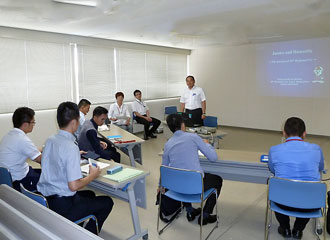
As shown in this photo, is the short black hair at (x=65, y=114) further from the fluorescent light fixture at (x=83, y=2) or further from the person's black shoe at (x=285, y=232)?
the person's black shoe at (x=285, y=232)

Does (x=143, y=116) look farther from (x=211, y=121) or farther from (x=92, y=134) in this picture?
(x=92, y=134)

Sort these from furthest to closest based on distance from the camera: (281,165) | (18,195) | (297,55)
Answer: (297,55) → (281,165) → (18,195)

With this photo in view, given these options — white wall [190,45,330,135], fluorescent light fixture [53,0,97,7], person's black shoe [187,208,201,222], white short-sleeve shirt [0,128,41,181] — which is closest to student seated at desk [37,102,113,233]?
white short-sleeve shirt [0,128,41,181]

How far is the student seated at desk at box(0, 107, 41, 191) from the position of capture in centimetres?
265

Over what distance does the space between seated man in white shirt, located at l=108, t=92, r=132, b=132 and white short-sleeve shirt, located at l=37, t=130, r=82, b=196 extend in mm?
4404

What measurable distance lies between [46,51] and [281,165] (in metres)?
5.46

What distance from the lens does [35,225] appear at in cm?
109

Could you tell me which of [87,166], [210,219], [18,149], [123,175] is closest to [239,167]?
[210,219]

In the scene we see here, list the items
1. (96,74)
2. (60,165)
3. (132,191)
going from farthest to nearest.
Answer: (96,74) → (132,191) → (60,165)

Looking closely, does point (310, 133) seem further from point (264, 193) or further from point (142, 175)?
point (142, 175)

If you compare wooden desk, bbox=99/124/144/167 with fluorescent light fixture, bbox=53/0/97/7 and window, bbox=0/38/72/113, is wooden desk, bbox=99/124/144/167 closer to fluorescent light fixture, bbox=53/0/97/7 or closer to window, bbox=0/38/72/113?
window, bbox=0/38/72/113

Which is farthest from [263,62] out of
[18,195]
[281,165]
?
[18,195]

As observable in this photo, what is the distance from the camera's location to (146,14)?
4.27 metres

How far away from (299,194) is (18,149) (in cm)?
255
